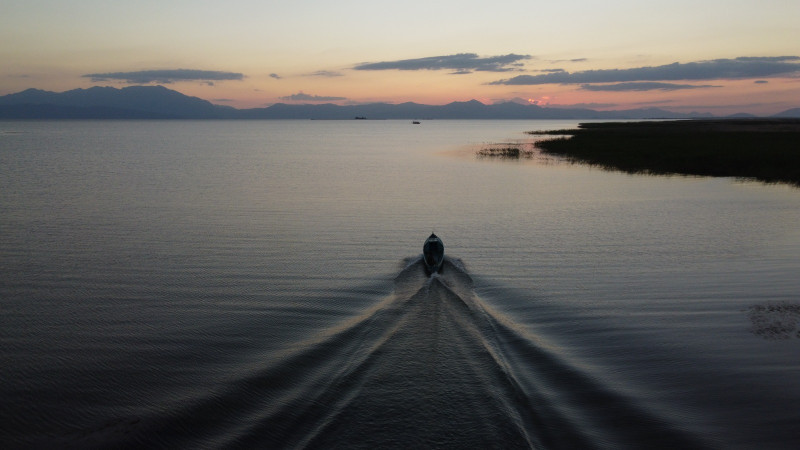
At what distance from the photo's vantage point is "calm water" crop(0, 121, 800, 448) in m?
11.1

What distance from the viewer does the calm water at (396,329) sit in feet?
36.5

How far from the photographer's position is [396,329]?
1584cm

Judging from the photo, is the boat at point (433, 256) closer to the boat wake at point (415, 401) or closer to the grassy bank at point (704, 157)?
the boat wake at point (415, 401)

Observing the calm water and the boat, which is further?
the boat

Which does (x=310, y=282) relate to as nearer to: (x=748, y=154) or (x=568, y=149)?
(x=748, y=154)

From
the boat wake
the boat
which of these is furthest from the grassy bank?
the boat wake

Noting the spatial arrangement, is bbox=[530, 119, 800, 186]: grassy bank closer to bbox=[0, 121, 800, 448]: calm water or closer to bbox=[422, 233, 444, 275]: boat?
bbox=[0, 121, 800, 448]: calm water

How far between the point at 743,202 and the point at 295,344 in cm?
3573

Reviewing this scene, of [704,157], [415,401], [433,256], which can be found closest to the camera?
[415,401]

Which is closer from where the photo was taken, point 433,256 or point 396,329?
point 396,329

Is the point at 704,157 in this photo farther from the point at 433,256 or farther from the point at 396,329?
the point at 396,329

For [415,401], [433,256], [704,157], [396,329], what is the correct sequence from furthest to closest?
[704,157], [433,256], [396,329], [415,401]

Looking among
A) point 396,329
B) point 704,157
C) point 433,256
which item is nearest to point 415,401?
point 396,329

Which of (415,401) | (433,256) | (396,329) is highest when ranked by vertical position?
(433,256)
